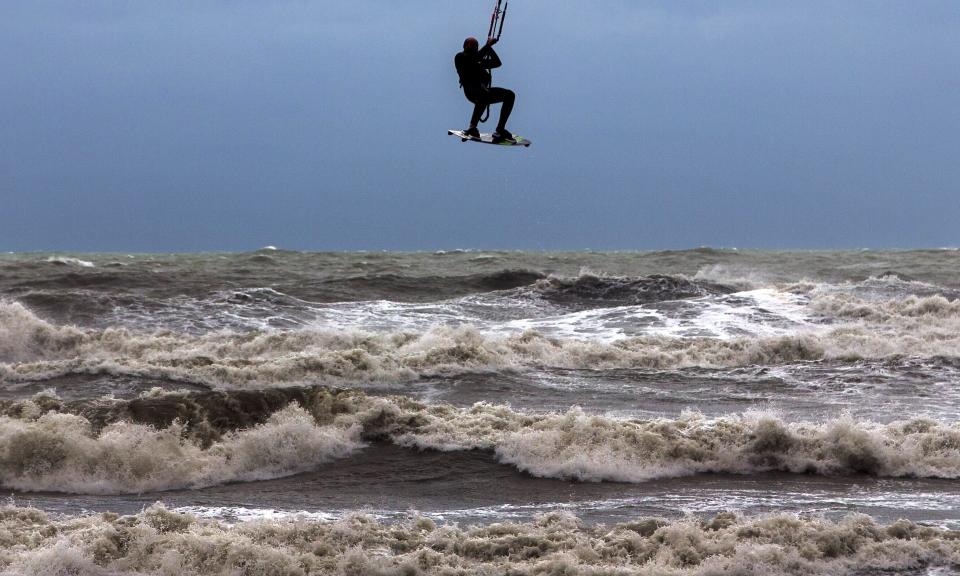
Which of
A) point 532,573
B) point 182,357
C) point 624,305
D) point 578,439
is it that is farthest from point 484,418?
point 624,305

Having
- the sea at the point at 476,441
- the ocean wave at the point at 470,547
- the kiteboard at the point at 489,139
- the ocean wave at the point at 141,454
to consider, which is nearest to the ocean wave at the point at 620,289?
the sea at the point at 476,441

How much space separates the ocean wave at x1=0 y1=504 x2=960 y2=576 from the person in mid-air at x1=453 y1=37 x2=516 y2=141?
542 cm

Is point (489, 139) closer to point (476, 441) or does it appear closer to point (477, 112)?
point (477, 112)

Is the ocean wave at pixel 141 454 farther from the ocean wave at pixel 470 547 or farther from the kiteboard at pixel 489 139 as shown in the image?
the kiteboard at pixel 489 139

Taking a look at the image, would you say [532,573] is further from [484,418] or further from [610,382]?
[610,382]

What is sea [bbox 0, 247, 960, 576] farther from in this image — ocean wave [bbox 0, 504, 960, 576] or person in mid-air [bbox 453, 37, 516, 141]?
person in mid-air [bbox 453, 37, 516, 141]

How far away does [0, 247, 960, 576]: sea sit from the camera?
694 centimetres

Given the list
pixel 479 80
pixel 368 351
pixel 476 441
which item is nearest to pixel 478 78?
pixel 479 80

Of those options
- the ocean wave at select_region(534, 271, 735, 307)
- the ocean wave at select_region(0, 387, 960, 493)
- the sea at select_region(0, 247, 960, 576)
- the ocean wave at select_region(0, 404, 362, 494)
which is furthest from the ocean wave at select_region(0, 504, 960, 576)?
the ocean wave at select_region(534, 271, 735, 307)

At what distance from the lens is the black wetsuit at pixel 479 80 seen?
10.8 metres

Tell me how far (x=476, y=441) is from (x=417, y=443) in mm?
627

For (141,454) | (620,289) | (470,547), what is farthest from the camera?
(620,289)

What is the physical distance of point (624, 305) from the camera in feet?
72.8

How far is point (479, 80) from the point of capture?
10.9 m
